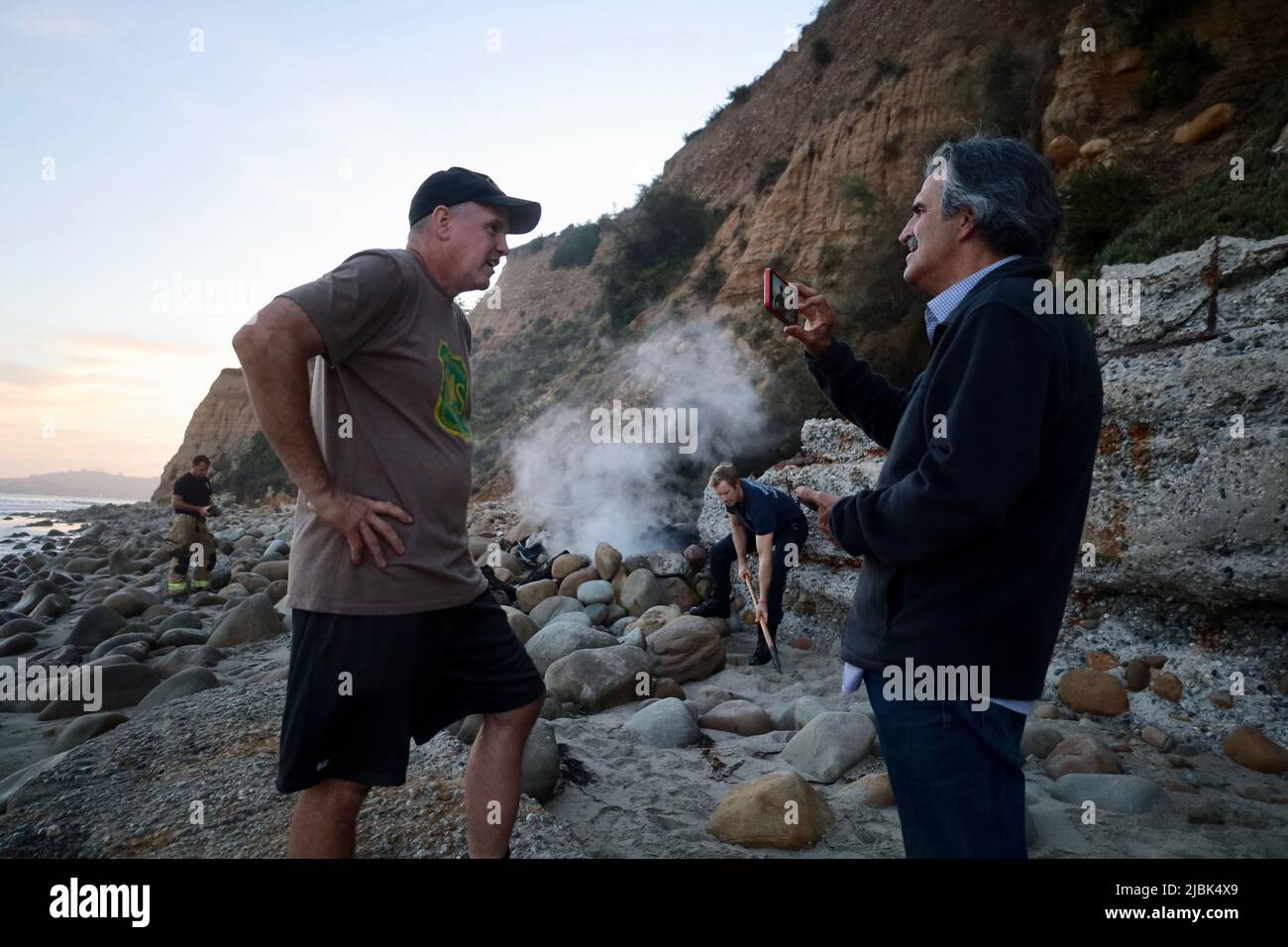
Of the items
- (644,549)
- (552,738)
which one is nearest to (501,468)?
(644,549)

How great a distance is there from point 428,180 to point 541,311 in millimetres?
33814

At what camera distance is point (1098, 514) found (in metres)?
4.27

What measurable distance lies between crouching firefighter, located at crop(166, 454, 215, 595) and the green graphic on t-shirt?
9102 millimetres

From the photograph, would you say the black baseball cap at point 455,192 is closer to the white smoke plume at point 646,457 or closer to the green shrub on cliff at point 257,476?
the white smoke plume at point 646,457

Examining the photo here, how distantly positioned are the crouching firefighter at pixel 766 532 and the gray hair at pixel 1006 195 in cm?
448

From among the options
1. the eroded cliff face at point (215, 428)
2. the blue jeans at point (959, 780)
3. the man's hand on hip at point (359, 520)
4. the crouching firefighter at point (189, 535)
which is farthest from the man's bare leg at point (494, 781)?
the eroded cliff face at point (215, 428)

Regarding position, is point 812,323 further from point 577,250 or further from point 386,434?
point 577,250

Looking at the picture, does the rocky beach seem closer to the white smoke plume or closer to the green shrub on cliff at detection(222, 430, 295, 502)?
the white smoke plume

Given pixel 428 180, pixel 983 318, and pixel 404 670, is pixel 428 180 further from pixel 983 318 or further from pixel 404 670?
pixel 983 318

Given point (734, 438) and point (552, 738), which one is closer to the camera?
point (552, 738)

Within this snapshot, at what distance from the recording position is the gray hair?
1556 millimetres

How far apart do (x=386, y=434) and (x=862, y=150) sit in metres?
17.2

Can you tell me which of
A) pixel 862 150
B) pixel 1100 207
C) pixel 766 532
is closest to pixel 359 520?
pixel 766 532

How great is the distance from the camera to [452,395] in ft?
6.86
